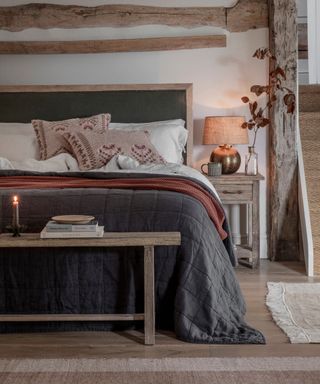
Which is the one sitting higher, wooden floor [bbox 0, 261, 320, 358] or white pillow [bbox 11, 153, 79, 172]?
white pillow [bbox 11, 153, 79, 172]

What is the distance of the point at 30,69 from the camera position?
238 inches

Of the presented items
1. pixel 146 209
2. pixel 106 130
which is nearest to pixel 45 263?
pixel 146 209

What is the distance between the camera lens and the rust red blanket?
4016 mm

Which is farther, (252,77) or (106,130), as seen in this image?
(252,77)

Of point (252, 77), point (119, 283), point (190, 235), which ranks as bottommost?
point (119, 283)

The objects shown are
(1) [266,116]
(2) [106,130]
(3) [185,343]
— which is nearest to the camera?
(3) [185,343]

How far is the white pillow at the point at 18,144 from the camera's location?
17.9 feet

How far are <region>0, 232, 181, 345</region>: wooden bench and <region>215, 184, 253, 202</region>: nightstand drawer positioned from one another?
6.54ft

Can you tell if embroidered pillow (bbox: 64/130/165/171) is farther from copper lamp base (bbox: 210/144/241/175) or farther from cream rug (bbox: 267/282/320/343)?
cream rug (bbox: 267/282/320/343)

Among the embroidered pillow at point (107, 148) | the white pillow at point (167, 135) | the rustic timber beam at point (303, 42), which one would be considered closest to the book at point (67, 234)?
the embroidered pillow at point (107, 148)

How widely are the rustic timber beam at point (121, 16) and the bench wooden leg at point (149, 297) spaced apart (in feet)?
9.74

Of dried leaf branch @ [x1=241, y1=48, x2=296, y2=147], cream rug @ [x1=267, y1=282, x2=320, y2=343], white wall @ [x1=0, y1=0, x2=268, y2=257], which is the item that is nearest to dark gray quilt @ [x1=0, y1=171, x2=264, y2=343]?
cream rug @ [x1=267, y1=282, x2=320, y2=343]

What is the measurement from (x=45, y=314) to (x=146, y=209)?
72cm

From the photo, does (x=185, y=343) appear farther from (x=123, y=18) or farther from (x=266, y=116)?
(x=123, y=18)
